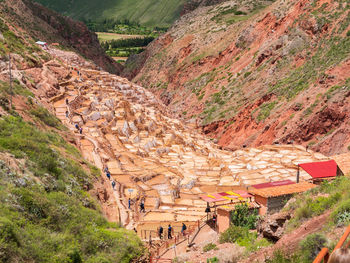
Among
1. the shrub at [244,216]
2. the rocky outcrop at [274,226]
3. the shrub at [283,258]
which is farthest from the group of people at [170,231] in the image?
the shrub at [283,258]

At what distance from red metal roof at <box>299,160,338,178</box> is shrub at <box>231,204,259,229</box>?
3.34 metres

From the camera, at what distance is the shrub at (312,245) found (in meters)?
7.40

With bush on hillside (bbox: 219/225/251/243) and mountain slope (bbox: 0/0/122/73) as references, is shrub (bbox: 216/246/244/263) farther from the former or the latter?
mountain slope (bbox: 0/0/122/73)

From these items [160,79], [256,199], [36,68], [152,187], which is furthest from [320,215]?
[160,79]

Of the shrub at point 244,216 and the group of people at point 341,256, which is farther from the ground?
the group of people at point 341,256

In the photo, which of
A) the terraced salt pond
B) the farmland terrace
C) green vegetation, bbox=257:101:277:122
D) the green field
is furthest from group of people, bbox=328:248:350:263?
the green field

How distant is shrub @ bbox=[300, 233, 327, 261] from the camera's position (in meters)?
7.40

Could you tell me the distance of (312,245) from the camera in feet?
24.7

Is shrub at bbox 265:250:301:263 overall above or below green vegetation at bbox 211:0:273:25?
below

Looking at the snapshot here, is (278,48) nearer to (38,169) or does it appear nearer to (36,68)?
(36,68)

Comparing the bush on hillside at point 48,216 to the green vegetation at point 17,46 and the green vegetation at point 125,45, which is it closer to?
the green vegetation at point 17,46

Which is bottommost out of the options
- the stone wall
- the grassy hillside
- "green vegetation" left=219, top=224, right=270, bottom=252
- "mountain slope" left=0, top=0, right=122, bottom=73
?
"green vegetation" left=219, top=224, right=270, bottom=252

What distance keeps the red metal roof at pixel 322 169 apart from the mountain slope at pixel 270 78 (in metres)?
9.48

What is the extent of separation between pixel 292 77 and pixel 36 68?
2358cm
